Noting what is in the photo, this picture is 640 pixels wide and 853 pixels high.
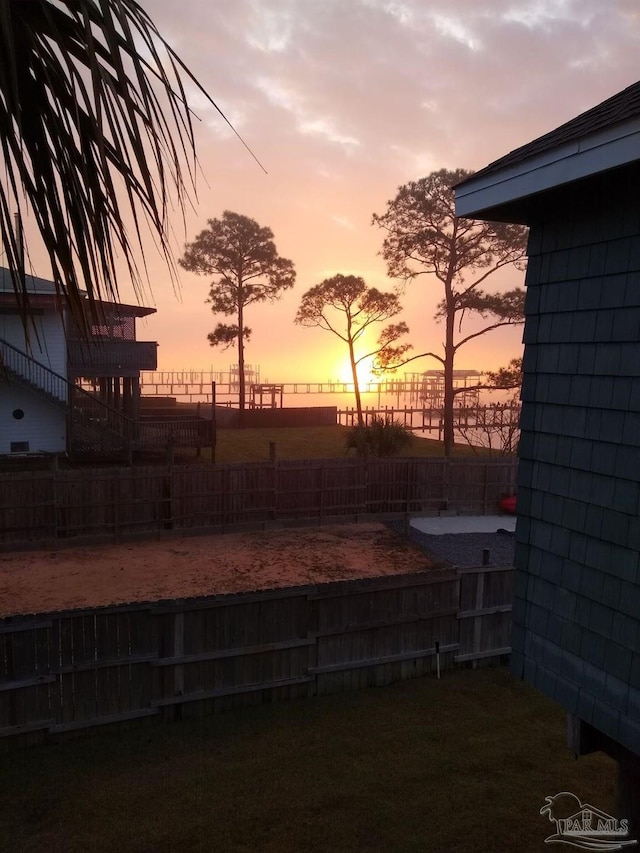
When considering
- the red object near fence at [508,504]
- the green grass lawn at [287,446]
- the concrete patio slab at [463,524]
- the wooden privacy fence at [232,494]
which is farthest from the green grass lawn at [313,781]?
the green grass lawn at [287,446]

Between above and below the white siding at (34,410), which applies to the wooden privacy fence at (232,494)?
below

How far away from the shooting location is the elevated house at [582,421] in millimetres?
4113

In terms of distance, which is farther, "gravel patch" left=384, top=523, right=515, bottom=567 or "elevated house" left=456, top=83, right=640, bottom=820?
"gravel patch" left=384, top=523, right=515, bottom=567

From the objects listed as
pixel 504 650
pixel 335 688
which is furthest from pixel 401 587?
pixel 504 650

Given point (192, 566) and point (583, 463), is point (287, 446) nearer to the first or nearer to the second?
point (192, 566)

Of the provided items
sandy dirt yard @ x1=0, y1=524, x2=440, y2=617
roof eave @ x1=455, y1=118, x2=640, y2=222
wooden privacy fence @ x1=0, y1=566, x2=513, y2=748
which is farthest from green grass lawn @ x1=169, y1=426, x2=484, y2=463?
roof eave @ x1=455, y1=118, x2=640, y2=222

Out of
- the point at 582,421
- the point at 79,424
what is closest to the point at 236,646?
the point at 582,421

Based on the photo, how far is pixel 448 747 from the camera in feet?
A: 24.5

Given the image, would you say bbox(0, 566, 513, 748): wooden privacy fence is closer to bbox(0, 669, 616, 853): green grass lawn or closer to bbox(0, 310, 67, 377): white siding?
bbox(0, 669, 616, 853): green grass lawn

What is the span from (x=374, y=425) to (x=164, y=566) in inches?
465

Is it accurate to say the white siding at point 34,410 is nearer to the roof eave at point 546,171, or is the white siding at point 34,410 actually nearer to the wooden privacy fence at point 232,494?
the wooden privacy fence at point 232,494

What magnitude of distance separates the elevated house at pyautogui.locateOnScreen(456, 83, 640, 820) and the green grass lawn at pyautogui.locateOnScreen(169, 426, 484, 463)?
19315 mm

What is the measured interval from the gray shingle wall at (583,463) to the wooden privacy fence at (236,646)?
3.74 m

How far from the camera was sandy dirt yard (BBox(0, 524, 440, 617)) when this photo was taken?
12.2 m
